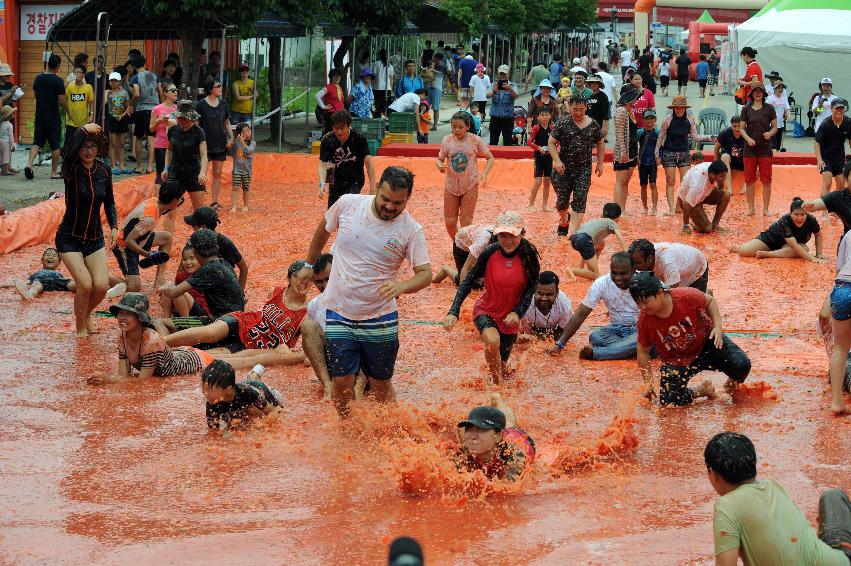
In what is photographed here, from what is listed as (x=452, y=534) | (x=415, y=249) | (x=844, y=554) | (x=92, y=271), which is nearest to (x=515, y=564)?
(x=452, y=534)

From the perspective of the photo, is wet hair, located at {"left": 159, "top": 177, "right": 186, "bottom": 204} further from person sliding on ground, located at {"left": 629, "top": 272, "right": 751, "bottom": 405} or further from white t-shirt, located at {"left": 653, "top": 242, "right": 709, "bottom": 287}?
person sliding on ground, located at {"left": 629, "top": 272, "right": 751, "bottom": 405}

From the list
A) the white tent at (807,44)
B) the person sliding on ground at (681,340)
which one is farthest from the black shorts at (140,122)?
the white tent at (807,44)

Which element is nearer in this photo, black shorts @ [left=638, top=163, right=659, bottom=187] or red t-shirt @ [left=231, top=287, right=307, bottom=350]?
red t-shirt @ [left=231, top=287, right=307, bottom=350]

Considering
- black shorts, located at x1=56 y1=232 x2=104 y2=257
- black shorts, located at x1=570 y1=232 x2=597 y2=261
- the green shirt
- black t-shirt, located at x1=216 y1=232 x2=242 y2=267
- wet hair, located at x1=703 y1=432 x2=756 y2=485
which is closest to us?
the green shirt

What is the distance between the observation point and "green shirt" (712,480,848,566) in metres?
4.64

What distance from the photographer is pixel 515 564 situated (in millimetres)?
5840

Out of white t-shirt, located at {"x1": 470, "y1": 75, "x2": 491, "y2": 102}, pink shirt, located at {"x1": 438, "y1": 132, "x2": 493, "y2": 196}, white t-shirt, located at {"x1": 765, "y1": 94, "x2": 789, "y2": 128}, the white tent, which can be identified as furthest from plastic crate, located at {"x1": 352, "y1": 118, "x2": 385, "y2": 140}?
the white tent

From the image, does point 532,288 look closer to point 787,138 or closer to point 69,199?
point 69,199

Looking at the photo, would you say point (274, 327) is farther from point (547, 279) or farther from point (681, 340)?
point (681, 340)

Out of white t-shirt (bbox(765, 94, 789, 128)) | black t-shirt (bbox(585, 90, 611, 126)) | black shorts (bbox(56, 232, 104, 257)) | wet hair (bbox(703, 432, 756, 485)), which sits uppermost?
white t-shirt (bbox(765, 94, 789, 128))

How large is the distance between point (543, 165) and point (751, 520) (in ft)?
42.8

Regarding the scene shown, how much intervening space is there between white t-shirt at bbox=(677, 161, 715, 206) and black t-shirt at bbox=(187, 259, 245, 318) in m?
6.95

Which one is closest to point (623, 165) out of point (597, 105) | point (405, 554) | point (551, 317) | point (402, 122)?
point (597, 105)

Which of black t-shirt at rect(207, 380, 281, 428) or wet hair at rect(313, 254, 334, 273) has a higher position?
wet hair at rect(313, 254, 334, 273)
